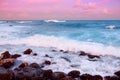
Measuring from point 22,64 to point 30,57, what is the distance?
5.50ft

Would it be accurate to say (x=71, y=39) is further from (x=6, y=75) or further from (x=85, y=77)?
(x=6, y=75)

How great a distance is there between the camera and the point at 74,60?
11148mm

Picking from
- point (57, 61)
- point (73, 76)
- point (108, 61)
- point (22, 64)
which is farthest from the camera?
point (108, 61)

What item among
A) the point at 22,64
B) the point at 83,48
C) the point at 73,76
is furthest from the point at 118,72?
the point at 83,48

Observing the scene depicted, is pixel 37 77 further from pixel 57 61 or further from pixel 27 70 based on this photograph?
pixel 57 61

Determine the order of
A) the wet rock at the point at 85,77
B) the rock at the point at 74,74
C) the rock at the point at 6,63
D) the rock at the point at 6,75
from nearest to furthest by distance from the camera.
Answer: the rock at the point at 6,75
the wet rock at the point at 85,77
the rock at the point at 74,74
the rock at the point at 6,63

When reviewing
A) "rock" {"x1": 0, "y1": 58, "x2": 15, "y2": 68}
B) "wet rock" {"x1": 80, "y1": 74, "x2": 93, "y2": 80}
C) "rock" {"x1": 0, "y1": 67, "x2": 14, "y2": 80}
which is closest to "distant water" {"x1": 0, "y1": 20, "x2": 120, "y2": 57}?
"wet rock" {"x1": 80, "y1": 74, "x2": 93, "y2": 80}

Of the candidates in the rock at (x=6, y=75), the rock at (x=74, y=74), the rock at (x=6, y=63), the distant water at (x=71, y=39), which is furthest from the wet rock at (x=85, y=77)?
the distant water at (x=71, y=39)

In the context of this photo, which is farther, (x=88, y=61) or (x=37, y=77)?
(x=88, y=61)

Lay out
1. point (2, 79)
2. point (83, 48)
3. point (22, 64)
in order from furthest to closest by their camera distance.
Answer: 1. point (83, 48)
2. point (22, 64)
3. point (2, 79)

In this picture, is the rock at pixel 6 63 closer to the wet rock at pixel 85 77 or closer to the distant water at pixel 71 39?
the wet rock at pixel 85 77

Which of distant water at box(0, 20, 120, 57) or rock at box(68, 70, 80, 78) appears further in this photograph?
distant water at box(0, 20, 120, 57)

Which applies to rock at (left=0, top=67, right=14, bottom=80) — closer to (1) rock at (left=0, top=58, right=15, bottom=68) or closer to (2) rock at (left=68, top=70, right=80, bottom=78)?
(1) rock at (left=0, top=58, right=15, bottom=68)

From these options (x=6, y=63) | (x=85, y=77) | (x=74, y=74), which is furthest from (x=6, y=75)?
(x=85, y=77)
